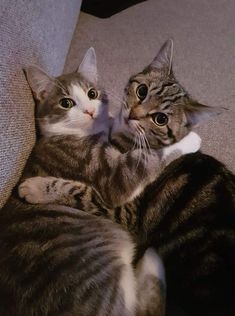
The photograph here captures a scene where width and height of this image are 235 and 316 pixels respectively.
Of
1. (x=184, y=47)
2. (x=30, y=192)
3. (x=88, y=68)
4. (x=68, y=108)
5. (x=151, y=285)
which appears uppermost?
(x=184, y=47)

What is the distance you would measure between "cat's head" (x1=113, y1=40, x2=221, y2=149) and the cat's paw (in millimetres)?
52

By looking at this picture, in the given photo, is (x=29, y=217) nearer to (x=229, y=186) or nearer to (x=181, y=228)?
(x=181, y=228)

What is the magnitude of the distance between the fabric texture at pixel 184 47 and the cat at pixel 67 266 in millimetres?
610

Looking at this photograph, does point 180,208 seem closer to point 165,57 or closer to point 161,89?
point 161,89

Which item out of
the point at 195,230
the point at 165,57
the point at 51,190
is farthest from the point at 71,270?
the point at 165,57

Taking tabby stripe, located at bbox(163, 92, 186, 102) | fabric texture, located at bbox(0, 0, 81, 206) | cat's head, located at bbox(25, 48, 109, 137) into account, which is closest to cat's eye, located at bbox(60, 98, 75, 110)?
cat's head, located at bbox(25, 48, 109, 137)

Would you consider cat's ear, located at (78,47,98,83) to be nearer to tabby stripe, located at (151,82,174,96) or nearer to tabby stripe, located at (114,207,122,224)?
tabby stripe, located at (151,82,174,96)

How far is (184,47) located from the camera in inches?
74.9

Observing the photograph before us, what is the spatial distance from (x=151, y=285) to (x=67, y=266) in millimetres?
279

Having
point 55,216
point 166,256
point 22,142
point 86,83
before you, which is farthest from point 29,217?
point 86,83

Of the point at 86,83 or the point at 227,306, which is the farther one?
the point at 86,83

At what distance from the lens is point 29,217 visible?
1073 mm

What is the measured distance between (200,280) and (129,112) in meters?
0.55

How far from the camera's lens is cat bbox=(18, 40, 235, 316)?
1022mm
